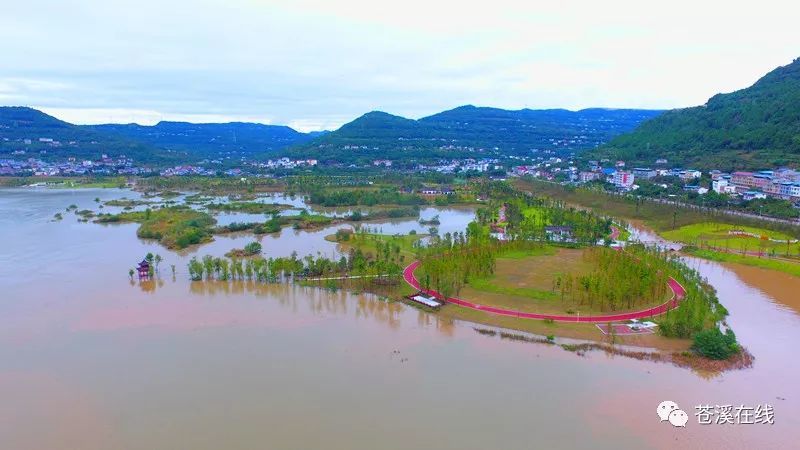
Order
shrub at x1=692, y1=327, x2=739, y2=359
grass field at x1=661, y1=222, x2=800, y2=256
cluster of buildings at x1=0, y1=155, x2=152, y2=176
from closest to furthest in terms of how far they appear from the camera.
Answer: shrub at x1=692, y1=327, x2=739, y2=359 → grass field at x1=661, y1=222, x2=800, y2=256 → cluster of buildings at x1=0, y1=155, x2=152, y2=176

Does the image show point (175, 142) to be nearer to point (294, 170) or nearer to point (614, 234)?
point (294, 170)

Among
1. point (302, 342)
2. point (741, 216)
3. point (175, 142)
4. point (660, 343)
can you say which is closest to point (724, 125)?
point (741, 216)

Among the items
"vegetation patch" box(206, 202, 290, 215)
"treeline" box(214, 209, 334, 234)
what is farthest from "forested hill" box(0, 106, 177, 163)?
"treeline" box(214, 209, 334, 234)

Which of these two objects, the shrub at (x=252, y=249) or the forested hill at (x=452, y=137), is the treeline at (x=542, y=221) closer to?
the shrub at (x=252, y=249)

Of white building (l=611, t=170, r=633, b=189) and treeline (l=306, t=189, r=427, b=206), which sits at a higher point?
white building (l=611, t=170, r=633, b=189)

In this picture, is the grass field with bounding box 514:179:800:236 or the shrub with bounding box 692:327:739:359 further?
the grass field with bounding box 514:179:800:236

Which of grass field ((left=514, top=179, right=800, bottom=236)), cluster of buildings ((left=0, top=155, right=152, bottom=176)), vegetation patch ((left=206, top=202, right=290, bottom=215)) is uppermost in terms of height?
cluster of buildings ((left=0, top=155, right=152, bottom=176))

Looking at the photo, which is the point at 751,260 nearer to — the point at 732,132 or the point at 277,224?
the point at 277,224

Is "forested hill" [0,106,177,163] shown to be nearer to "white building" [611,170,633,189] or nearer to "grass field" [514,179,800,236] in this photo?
"grass field" [514,179,800,236]
